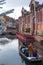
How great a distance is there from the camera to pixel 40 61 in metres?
18.2

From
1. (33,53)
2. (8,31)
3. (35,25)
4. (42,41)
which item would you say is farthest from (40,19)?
(8,31)

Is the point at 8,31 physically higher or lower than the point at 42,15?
lower

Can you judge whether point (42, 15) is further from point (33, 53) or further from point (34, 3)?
point (33, 53)

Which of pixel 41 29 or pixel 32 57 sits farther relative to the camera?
pixel 41 29

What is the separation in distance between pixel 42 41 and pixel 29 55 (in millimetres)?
13456

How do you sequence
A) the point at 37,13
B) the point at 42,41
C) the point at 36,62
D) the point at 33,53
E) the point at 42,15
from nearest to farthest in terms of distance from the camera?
the point at 36,62
the point at 33,53
the point at 42,41
the point at 42,15
the point at 37,13

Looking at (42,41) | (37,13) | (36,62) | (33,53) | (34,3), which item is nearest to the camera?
(36,62)

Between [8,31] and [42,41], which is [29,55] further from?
[8,31]

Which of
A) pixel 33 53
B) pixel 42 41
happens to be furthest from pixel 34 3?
pixel 33 53

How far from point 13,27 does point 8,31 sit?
5319mm

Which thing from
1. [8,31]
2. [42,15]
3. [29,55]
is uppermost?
[42,15]

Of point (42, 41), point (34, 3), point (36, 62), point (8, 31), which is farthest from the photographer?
point (8, 31)

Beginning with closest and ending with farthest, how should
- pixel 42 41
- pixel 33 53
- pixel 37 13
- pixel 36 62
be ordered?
1. pixel 36 62
2. pixel 33 53
3. pixel 42 41
4. pixel 37 13

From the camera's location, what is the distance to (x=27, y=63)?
18438 mm
